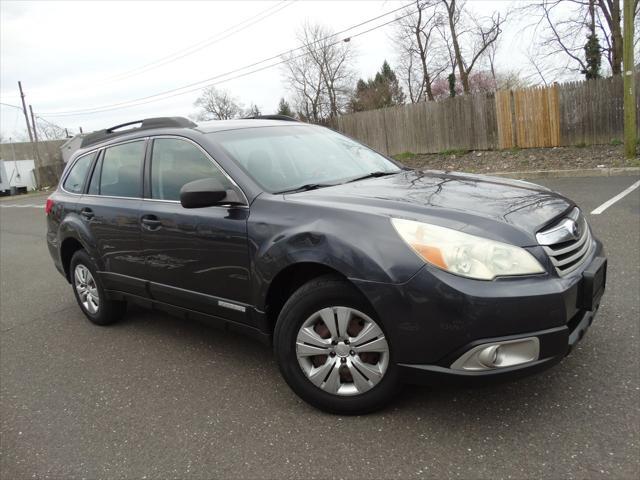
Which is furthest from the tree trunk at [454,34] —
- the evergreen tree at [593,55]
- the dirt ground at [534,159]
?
the dirt ground at [534,159]

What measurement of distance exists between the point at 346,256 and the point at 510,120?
15104 millimetres

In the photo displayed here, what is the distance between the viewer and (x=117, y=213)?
3979 mm

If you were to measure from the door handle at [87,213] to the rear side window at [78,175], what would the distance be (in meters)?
0.31

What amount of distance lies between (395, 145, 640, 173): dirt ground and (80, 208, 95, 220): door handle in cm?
961

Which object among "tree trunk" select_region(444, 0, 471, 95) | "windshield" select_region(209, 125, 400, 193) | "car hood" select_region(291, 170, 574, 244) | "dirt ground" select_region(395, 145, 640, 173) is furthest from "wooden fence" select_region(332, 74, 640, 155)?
"car hood" select_region(291, 170, 574, 244)

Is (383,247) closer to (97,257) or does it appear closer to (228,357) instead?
(228,357)

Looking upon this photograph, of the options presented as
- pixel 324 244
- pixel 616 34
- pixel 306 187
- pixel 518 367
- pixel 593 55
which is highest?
pixel 616 34

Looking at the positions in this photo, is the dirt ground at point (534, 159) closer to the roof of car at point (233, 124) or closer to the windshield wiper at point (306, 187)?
the roof of car at point (233, 124)

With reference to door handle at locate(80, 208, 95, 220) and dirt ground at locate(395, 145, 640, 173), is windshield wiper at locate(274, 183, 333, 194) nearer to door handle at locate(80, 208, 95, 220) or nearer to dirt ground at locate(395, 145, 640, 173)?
door handle at locate(80, 208, 95, 220)

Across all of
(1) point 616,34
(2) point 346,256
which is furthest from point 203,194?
(1) point 616,34

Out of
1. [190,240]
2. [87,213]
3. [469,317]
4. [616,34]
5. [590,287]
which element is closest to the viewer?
[469,317]

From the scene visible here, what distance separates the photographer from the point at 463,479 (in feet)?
7.20

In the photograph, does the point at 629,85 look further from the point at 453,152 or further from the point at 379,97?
the point at 379,97

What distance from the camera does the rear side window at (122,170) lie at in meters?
3.93
